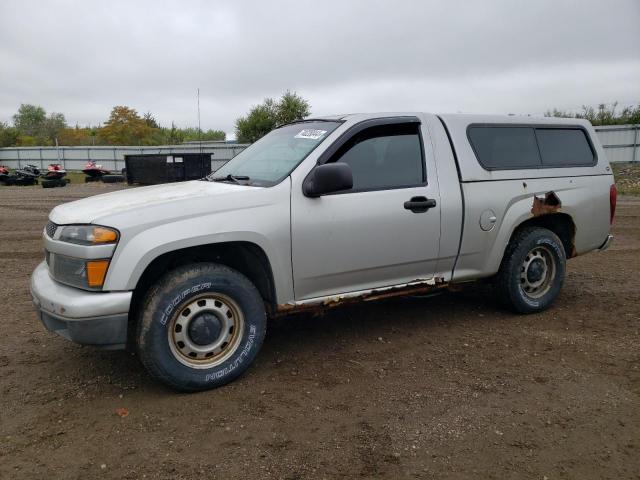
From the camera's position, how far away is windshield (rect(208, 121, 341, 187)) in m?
4.10

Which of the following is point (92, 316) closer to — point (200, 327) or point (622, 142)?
point (200, 327)

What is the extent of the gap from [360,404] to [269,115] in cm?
4307

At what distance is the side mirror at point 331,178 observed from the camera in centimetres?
374

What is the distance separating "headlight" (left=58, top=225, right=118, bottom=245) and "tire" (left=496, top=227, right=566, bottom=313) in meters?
3.42

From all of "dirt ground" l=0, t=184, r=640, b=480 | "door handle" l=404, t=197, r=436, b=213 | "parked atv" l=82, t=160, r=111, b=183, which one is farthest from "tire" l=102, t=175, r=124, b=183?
"door handle" l=404, t=197, r=436, b=213

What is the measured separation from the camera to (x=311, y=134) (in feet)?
14.2

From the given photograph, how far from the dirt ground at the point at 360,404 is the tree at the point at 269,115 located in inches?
1553

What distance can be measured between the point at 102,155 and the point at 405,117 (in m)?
36.6

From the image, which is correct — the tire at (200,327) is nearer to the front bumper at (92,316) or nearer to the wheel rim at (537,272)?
the front bumper at (92,316)

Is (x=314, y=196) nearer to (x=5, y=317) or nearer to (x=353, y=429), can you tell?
(x=353, y=429)

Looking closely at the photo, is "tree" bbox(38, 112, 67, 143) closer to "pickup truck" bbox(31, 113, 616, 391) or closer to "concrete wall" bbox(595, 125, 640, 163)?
"concrete wall" bbox(595, 125, 640, 163)

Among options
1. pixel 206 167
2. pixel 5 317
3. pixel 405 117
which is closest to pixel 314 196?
pixel 405 117

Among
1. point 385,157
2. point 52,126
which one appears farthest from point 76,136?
point 385,157

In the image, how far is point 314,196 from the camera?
3.87 metres
